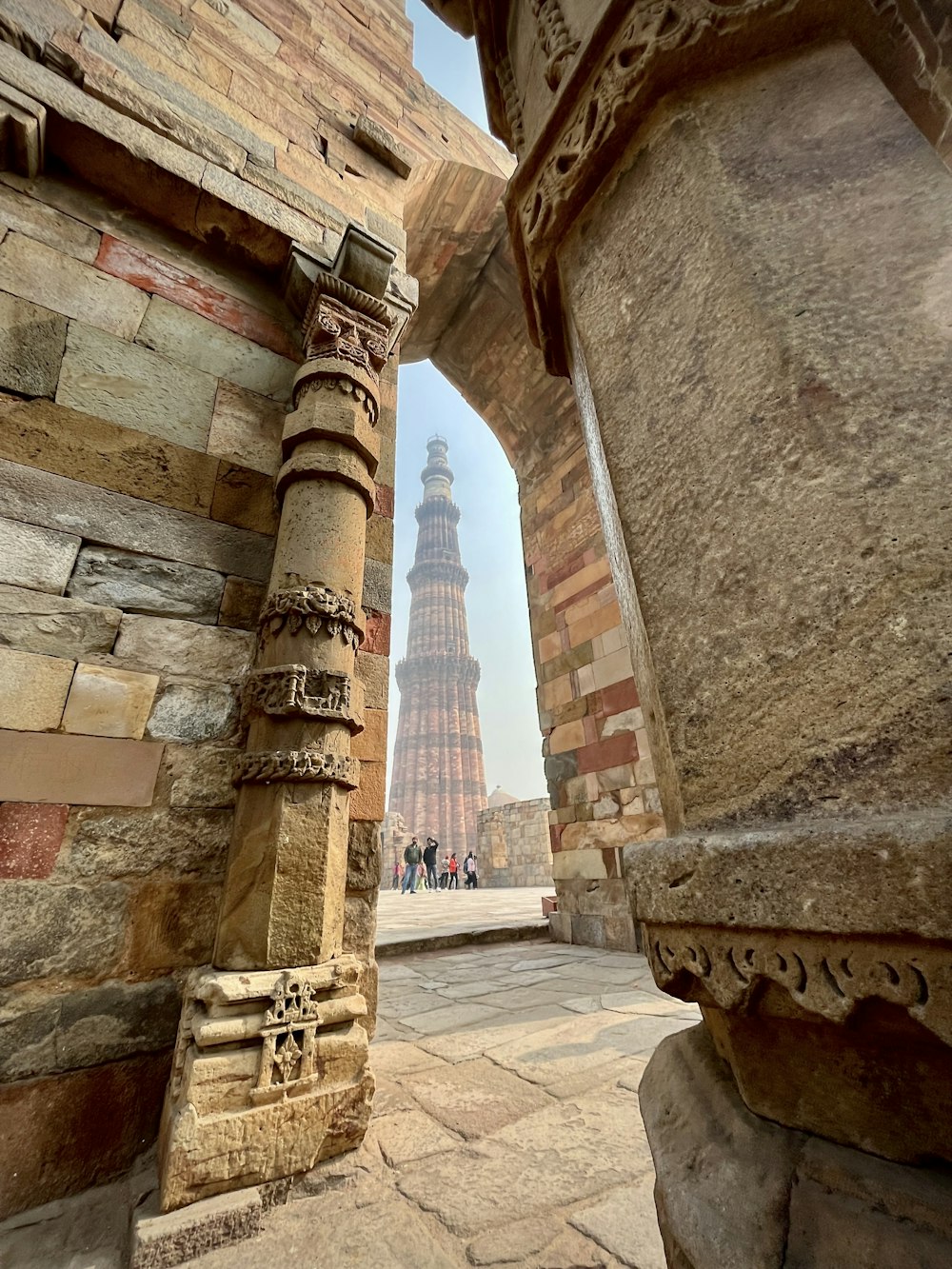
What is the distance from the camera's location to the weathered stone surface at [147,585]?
1.71 meters

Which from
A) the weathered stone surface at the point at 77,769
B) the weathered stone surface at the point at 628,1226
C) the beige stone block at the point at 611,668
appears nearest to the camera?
the weathered stone surface at the point at 628,1226

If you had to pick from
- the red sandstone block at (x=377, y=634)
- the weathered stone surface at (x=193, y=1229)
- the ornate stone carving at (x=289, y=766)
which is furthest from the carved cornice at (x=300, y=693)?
the weathered stone surface at (x=193, y=1229)

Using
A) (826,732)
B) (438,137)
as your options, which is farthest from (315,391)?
(438,137)

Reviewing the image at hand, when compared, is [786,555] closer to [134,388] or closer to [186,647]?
[186,647]

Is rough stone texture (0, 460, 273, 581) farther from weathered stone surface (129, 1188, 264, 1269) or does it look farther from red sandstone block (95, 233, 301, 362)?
weathered stone surface (129, 1188, 264, 1269)

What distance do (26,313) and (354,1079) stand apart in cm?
256

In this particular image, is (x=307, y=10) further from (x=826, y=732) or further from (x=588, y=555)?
(x=826, y=732)

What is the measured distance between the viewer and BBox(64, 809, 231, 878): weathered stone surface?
1480mm

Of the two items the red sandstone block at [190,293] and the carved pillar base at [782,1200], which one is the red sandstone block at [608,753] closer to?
the red sandstone block at [190,293]

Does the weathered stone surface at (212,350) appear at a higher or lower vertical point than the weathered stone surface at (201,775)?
higher

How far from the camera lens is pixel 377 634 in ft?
7.18

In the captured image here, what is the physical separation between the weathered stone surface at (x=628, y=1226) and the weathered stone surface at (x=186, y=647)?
163 centimetres

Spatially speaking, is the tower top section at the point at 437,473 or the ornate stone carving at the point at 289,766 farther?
the tower top section at the point at 437,473

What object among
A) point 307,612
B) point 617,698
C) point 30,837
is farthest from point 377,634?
point 617,698
